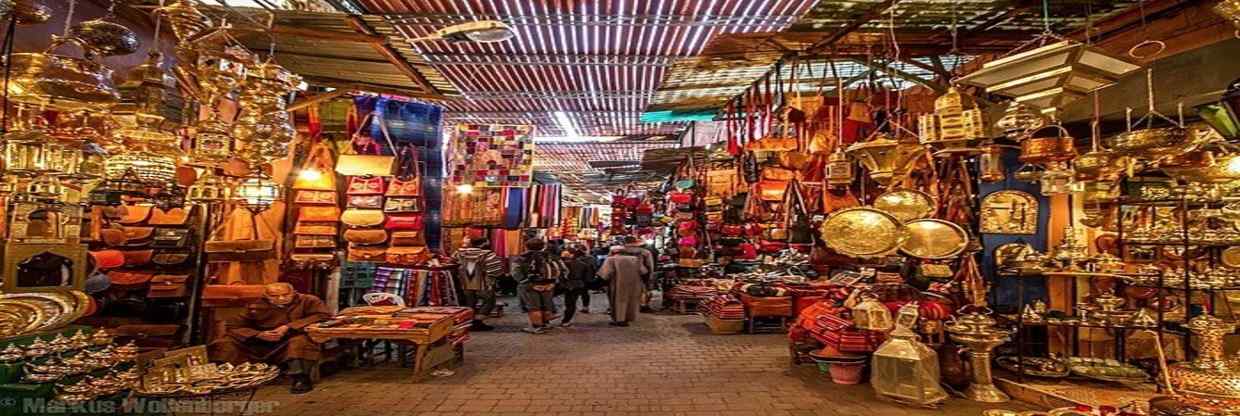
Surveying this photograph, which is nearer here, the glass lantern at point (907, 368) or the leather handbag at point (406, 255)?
the glass lantern at point (907, 368)

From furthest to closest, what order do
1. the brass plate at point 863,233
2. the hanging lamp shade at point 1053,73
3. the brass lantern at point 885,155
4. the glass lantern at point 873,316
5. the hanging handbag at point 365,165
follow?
the hanging handbag at point 365,165
the glass lantern at point 873,316
the brass plate at point 863,233
the brass lantern at point 885,155
the hanging lamp shade at point 1053,73

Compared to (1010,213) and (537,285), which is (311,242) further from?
(1010,213)

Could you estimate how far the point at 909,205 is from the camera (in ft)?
14.6

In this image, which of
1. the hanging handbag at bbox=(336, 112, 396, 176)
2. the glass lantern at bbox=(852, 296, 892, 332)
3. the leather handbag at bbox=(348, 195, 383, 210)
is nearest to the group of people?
the leather handbag at bbox=(348, 195, 383, 210)

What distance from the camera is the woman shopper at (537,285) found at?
27.0 ft

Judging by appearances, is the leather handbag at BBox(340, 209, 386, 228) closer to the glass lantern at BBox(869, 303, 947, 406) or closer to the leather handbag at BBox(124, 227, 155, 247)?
the leather handbag at BBox(124, 227, 155, 247)

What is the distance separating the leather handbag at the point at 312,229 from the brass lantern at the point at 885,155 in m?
5.48

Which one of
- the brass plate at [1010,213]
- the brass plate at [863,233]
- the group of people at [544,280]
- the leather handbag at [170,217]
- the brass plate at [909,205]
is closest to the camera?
the brass plate at [863,233]

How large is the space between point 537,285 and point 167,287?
4.39m

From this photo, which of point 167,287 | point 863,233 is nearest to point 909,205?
point 863,233

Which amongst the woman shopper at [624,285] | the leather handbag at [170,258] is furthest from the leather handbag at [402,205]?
the woman shopper at [624,285]

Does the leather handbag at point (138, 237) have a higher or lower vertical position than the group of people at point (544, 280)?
higher

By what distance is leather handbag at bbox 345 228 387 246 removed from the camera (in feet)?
20.2

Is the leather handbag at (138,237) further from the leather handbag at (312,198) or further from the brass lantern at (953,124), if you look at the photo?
the brass lantern at (953,124)
